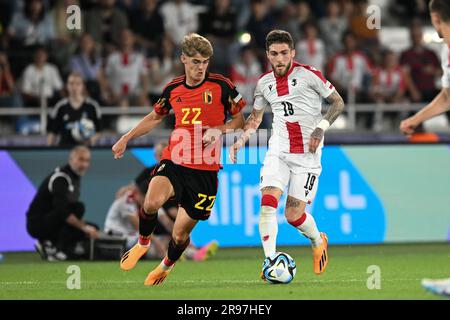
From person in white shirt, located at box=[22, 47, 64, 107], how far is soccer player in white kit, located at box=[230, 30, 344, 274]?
754 centimetres

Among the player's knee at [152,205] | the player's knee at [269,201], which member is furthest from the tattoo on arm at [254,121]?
the player's knee at [152,205]

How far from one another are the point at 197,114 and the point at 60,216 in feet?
14.0

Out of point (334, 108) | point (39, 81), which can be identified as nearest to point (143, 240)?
point (334, 108)

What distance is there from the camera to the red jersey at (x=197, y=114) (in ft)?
35.9

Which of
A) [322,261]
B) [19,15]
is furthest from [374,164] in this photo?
[19,15]

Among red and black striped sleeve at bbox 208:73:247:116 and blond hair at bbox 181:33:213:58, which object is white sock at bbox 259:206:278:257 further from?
blond hair at bbox 181:33:213:58

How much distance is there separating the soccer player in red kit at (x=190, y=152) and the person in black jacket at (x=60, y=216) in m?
3.68

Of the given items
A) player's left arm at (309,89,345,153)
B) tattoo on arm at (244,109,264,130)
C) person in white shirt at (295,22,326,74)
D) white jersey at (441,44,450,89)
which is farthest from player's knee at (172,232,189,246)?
person in white shirt at (295,22,326,74)

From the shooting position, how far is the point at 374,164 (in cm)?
1605

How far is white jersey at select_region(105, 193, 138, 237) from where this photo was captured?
579 inches

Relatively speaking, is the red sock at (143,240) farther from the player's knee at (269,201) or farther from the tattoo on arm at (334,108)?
the tattoo on arm at (334,108)

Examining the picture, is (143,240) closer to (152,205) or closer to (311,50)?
(152,205)

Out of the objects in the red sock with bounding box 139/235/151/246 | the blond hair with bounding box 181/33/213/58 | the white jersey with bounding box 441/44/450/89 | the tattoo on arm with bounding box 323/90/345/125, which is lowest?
the red sock with bounding box 139/235/151/246

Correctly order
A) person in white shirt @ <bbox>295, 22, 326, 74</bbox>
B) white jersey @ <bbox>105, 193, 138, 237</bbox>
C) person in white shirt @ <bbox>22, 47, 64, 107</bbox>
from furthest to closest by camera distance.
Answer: person in white shirt @ <bbox>295, 22, 326, 74</bbox>, person in white shirt @ <bbox>22, 47, 64, 107</bbox>, white jersey @ <bbox>105, 193, 138, 237</bbox>
